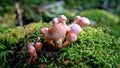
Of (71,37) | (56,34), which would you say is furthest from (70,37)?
(56,34)

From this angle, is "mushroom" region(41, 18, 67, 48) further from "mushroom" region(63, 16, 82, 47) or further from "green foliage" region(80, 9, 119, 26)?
"green foliage" region(80, 9, 119, 26)

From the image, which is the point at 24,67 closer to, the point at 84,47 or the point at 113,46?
the point at 84,47

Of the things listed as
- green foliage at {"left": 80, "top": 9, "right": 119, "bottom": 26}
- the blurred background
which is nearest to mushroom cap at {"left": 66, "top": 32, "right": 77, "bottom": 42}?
the blurred background

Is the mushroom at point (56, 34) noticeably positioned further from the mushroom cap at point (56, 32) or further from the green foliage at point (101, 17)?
the green foliage at point (101, 17)

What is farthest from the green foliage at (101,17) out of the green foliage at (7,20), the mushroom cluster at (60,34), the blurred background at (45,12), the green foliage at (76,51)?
the mushroom cluster at (60,34)

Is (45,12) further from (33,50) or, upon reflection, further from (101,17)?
(33,50)

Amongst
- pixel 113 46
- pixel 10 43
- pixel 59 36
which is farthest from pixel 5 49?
pixel 113 46
